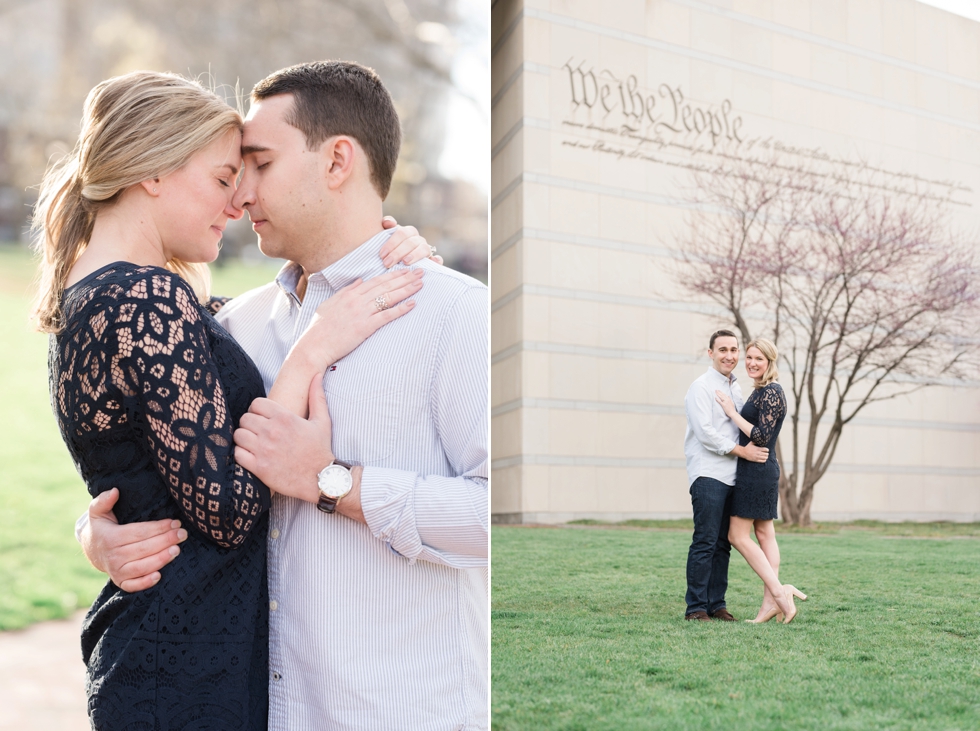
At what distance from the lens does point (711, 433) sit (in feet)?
9.43

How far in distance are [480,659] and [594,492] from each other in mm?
2519

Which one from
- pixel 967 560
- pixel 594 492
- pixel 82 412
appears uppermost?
pixel 82 412

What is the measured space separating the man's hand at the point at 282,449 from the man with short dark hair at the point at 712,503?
203cm

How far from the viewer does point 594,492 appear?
3658mm

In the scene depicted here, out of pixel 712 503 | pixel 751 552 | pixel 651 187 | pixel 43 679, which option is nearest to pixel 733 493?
pixel 712 503

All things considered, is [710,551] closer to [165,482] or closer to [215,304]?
[215,304]

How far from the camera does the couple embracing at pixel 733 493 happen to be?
2.79 meters

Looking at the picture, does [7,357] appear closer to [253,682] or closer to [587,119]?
[587,119]

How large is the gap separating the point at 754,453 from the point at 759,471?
6cm

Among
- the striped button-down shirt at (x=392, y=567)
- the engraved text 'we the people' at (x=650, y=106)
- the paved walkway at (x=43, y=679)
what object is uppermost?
the engraved text 'we the people' at (x=650, y=106)

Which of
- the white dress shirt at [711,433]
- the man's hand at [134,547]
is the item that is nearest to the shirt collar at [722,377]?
the white dress shirt at [711,433]

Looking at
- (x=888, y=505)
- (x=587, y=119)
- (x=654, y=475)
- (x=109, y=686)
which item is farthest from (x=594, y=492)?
(x=109, y=686)

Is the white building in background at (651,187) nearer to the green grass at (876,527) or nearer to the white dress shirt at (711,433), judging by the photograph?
the green grass at (876,527)

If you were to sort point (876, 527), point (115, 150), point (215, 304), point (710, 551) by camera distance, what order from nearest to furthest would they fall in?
1. point (115, 150)
2. point (215, 304)
3. point (710, 551)
4. point (876, 527)
